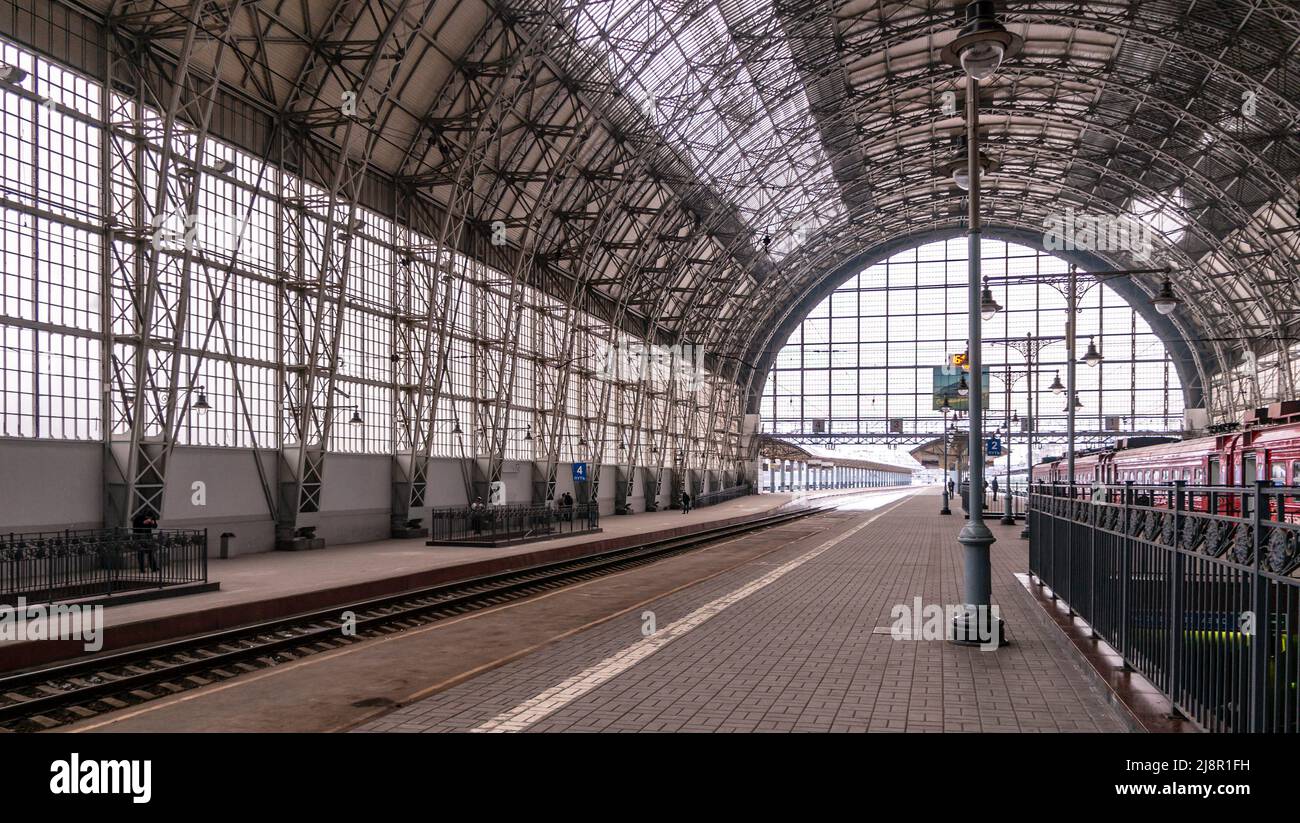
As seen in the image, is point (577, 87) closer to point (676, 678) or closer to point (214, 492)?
point (214, 492)

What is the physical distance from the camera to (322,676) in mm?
10914

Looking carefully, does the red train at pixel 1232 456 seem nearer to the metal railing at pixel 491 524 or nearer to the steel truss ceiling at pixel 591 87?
the steel truss ceiling at pixel 591 87

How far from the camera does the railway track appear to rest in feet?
32.3

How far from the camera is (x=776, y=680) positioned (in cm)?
977

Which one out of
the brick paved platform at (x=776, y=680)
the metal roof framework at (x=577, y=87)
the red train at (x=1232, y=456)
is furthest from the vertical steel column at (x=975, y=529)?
the metal roof framework at (x=577, y=87)

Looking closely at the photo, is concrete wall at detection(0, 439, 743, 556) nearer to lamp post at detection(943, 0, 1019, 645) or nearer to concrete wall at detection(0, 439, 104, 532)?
concrete wall at detection(0, 439, 104, 532)

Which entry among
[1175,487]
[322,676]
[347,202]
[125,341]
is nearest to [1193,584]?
[1175,487]

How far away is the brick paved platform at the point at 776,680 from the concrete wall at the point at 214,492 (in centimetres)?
1448

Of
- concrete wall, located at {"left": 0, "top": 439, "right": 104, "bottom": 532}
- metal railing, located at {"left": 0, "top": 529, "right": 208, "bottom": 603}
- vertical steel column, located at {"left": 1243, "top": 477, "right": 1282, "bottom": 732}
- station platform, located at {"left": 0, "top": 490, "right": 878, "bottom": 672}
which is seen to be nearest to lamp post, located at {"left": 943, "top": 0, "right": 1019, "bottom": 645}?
vertical steel column, located at {"left": 1243, "top": 477, "right": 1282, "bottom": 732}

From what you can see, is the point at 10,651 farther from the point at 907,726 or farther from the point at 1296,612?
the point at 1296,612

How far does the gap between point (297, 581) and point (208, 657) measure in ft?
27.3

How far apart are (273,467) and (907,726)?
25077mm

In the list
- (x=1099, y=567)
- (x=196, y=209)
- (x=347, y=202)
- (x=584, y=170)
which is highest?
(x=584, y=170)

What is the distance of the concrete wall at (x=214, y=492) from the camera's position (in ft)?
68.0
